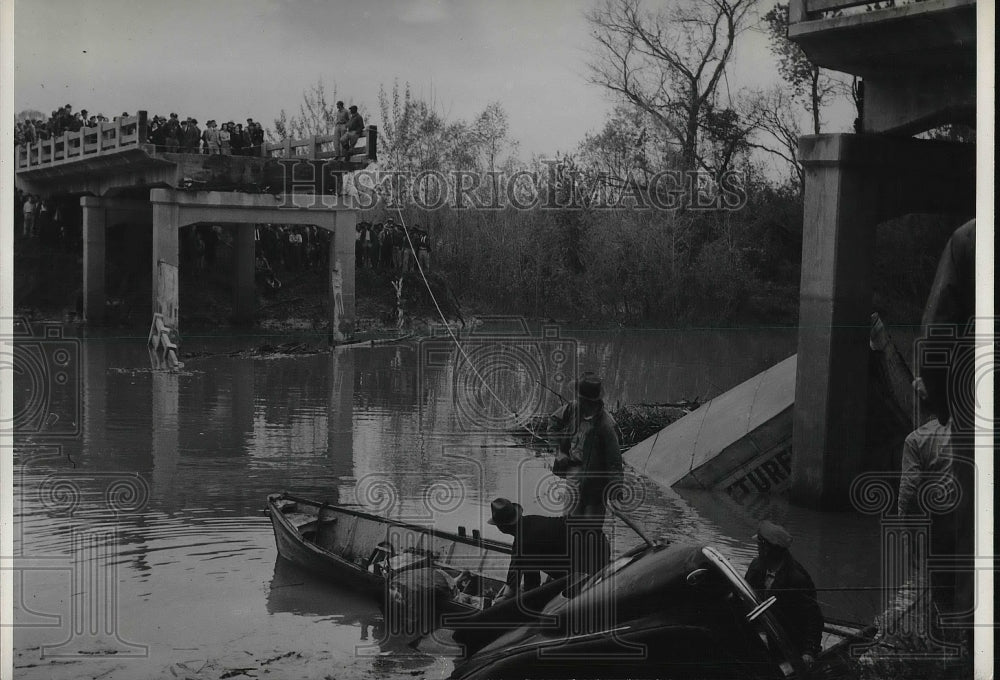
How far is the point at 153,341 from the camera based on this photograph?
75.5ft

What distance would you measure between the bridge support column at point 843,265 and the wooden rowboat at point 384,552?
389cm

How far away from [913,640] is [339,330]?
67.5ft

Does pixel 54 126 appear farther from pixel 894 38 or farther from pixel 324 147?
A: pixel 894 38

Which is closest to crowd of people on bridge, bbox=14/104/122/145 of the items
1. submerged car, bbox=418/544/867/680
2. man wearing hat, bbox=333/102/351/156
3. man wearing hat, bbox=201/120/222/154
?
man wearing hat, bbox=201/120/222/154

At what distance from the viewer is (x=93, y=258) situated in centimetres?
2769

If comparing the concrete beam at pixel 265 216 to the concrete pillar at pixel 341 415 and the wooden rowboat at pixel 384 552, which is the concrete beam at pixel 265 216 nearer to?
the concrete pillar at pixel 341 415

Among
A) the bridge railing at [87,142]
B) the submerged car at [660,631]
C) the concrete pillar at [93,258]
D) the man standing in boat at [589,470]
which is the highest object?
the bridge railing at [87,142]

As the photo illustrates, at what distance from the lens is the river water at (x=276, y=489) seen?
7.33 meters

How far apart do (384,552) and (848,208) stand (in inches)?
212

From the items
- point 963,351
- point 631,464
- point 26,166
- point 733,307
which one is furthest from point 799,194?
point 26,166

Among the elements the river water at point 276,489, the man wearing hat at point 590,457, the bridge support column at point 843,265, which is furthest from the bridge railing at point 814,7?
the man wearing hat at point 590,457

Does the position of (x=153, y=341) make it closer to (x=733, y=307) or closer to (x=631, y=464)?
(x=733, y=307)

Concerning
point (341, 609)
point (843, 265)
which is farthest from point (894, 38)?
point (341, 609)

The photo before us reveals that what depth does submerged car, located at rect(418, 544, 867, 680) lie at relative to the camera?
17.6 feet
